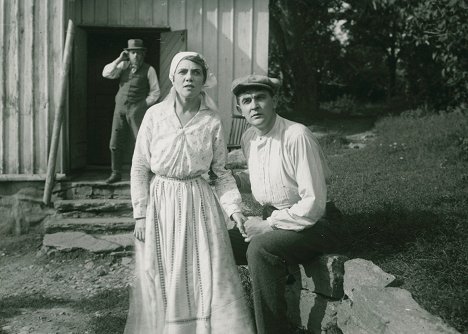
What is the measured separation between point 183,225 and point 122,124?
14.4 feet

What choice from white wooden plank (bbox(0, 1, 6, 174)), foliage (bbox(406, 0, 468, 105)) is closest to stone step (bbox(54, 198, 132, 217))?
white wooden plank (bbox(0, 1, 6, 174))

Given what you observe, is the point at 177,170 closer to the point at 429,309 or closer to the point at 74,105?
the point at 429,309

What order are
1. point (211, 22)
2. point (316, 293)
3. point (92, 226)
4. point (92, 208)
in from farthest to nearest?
point (211, 22), point (92, 208), point (92, 226), point (316, 293)

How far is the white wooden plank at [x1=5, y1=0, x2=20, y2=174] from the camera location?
724cm

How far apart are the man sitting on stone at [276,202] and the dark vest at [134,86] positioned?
165 inches

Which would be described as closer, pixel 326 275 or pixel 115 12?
pixel 326 275

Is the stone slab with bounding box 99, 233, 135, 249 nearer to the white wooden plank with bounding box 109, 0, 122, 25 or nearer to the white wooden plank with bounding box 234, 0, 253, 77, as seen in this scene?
the white wooden plank with bounding box 234, 0, 253, 77

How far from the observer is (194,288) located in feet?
11.0

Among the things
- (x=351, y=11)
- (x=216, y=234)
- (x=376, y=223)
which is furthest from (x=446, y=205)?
(x=351, y=11)

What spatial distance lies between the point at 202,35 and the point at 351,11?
27.0 feet

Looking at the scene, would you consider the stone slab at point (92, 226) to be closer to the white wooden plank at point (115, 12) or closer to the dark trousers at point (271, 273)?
the white wooden plank at point (115, 12)

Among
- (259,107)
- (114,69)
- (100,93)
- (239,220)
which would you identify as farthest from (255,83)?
(100,93)

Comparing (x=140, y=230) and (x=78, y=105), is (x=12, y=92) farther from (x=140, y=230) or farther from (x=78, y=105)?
(x=140, y=230)

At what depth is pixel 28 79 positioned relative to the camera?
7.28 metres
